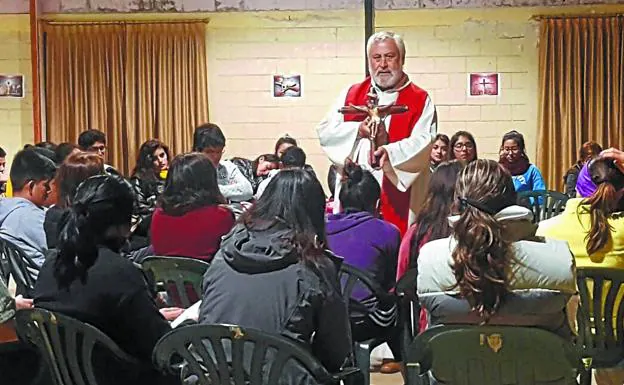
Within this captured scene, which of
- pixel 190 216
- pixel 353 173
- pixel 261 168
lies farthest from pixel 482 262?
pixel 261 168

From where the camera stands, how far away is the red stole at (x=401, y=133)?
15.4 ft

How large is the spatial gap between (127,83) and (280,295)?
22.3 feet

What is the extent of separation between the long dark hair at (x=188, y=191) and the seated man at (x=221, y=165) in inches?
65.0

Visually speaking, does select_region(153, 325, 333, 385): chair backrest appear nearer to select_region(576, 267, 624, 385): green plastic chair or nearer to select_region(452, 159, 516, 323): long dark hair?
select_region(452, 159, 516, 323): long dark hair

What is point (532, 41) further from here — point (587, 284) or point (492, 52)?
point (587, 284)

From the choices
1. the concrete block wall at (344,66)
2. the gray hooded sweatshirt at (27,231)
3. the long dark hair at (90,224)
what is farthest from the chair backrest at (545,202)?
the long dark hair at (90,224)

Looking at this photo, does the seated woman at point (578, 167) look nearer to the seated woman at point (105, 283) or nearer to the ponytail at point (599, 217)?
the ponytail at point (599, 217)

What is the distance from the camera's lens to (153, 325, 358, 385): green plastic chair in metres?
2.17

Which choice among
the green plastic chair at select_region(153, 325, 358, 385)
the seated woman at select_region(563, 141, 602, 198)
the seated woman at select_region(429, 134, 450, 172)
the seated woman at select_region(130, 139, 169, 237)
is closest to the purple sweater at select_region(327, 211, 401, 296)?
the green plastic chair at select_region(153, 325, 358, 385)

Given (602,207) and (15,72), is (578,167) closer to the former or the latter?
(602,207)

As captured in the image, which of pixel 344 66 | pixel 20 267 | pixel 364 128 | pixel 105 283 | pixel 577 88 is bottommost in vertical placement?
pixel 20 267

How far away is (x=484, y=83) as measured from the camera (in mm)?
8594

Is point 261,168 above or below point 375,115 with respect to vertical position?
below

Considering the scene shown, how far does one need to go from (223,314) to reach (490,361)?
2.25 feet
